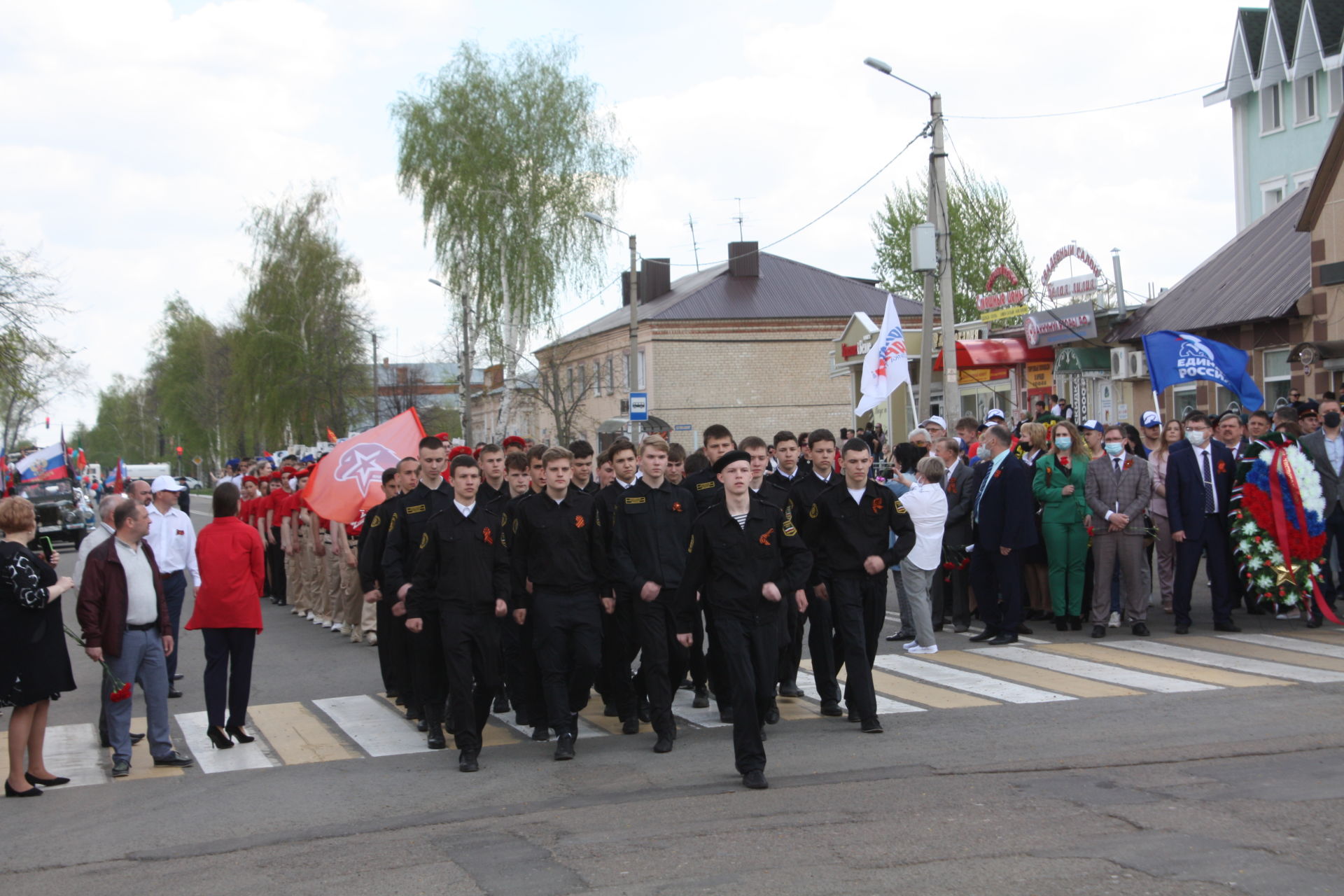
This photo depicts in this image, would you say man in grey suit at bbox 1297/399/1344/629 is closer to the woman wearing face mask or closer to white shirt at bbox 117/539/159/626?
the woman wearing face mask

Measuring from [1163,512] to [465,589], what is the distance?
332 inches

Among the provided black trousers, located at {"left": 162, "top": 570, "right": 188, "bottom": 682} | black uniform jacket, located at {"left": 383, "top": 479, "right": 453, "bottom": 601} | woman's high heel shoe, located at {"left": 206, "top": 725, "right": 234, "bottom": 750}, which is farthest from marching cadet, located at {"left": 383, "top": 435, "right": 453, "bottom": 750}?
black trousers, located at {"left": 162, "top": 570, "right": 188, "bottom": 682}

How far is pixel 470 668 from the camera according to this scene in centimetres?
844

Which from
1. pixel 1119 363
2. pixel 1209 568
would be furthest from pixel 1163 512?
pixel 1119 363

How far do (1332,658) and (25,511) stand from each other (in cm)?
994

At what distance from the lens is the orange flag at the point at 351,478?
13.2 meters

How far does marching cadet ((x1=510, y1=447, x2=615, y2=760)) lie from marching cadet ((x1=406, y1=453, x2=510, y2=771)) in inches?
7.3

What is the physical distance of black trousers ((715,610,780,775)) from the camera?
290 inches

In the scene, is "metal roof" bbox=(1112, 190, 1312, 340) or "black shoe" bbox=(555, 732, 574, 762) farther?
"metal roof" bbox=(1112, 190, 1312, 340)

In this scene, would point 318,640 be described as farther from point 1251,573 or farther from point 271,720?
point 1251,573

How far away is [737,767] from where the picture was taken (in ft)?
24.2

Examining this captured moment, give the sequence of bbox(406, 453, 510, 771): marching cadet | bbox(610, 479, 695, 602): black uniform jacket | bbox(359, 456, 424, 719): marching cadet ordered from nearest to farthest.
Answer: bbox(406, 453, 510, 771): marching cadet → bbox(610, 479, 695, 602): black uniform jacket → bbox(359, 456, 424, 719): marching cadet

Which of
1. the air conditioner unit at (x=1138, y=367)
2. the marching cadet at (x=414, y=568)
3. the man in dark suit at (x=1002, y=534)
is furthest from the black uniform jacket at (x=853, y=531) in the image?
the air conditioner unit at (x=1138, y=367)

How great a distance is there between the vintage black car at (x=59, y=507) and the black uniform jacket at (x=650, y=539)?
104ft
